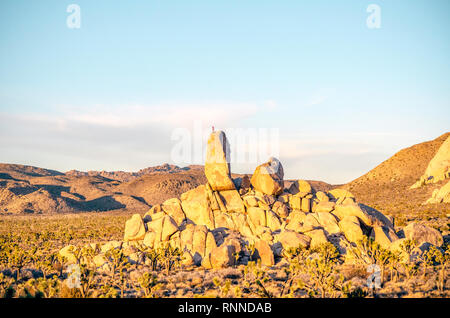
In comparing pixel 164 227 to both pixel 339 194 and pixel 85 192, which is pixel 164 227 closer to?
pixel 339 194

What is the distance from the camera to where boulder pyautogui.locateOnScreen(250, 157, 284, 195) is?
3284 cm

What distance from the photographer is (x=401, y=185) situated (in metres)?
77.8

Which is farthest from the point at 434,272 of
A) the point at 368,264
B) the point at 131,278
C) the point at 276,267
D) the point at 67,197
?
the point at 67,197

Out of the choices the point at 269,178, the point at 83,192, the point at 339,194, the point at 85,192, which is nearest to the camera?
the point at 269,178

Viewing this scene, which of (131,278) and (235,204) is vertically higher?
(235,204)

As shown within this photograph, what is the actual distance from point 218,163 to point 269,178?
16.6ft

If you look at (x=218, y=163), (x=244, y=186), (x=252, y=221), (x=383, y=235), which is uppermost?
(x=218, y=163)

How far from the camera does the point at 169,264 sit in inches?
944

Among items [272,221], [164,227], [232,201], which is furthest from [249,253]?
[164,227]

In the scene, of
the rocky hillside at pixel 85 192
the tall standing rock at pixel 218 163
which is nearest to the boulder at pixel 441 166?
the tall standing rock at pixel 218 163

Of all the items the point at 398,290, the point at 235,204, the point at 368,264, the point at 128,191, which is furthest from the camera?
the point at 128,191

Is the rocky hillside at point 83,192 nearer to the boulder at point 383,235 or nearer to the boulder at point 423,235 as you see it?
the boulder at point 383,235

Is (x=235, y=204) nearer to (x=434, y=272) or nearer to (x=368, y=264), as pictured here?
(x=368, y=264)
